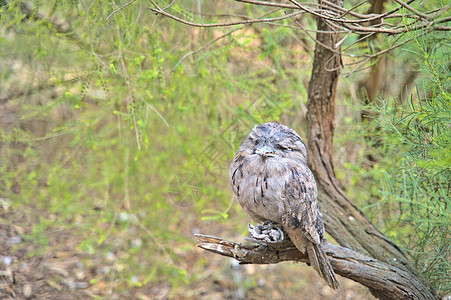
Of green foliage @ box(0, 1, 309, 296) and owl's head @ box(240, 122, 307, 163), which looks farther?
green foliage @ box(0, 1, 309, 296)

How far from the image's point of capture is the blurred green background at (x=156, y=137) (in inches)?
119

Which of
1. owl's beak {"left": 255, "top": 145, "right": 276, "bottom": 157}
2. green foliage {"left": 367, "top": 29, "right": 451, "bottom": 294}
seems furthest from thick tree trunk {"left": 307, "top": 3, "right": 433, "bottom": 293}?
owl's beak {"left": 255, "top": 145, "right": 276, "bottom": 157}

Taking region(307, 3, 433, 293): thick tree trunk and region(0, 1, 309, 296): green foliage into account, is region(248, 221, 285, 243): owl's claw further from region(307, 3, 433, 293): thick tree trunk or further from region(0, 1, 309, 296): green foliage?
region(0, 1, 309, 296): green foliage

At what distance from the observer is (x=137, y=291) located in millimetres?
4039

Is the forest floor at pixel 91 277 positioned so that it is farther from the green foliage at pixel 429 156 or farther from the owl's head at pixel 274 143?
the owl's head at pixel 274 143

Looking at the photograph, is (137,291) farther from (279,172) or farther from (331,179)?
(279,172)

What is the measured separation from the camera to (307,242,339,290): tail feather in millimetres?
2158

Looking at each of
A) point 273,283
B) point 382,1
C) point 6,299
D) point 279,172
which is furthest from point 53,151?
point 382,1

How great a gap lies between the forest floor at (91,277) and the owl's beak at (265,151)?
6.78ft

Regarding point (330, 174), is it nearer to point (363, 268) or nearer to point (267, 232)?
point (363, 268)

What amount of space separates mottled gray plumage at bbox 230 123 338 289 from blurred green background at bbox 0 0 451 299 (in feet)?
2.39

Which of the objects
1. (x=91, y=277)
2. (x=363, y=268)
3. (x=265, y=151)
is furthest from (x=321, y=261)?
(x=91, y=277)

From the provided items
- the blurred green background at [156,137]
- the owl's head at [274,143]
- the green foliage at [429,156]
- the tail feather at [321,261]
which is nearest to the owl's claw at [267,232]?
the tail feather at [321,261]

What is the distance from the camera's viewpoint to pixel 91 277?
404cm
